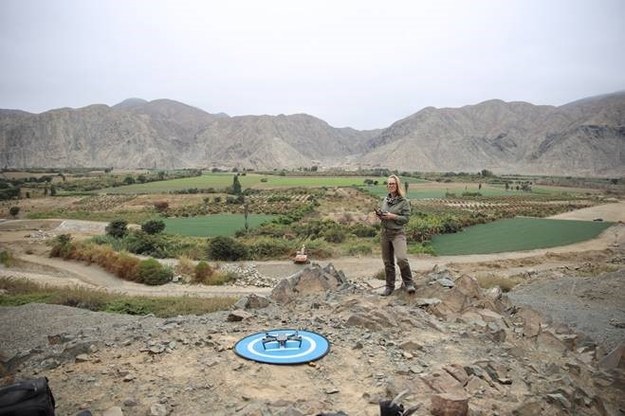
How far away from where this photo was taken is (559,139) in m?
155

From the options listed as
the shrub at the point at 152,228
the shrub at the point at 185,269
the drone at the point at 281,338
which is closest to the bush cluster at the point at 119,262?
the shrub at the point at 185,269

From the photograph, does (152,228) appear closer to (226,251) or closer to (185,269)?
(226,251)

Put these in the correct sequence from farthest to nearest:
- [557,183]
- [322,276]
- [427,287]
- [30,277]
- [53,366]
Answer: [557,183], [30,277], [322,276], [427,287], [53,366]

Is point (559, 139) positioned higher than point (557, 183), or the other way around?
point (559, 139)

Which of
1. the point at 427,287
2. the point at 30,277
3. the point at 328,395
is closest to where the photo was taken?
the point at 328,395

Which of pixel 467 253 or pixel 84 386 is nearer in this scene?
pixel 84 386

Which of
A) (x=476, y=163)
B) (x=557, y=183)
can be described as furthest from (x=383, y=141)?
(x=557, y=183)

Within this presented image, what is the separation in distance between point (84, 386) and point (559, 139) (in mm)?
173270

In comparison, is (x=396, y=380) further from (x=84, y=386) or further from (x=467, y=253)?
(x=467, y=253)

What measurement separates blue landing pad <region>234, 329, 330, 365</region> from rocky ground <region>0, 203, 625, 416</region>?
16cm

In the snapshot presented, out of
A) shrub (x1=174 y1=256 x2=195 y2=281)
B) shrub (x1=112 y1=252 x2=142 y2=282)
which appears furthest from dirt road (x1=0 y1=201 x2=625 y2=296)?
shrub (x1=174 y1=256 x2=195 y2=281)

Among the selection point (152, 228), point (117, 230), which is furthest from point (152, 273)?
point (152, 228)

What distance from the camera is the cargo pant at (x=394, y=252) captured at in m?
9.43

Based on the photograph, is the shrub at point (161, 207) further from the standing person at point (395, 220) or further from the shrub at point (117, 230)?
the standing person at point (395, 220)
